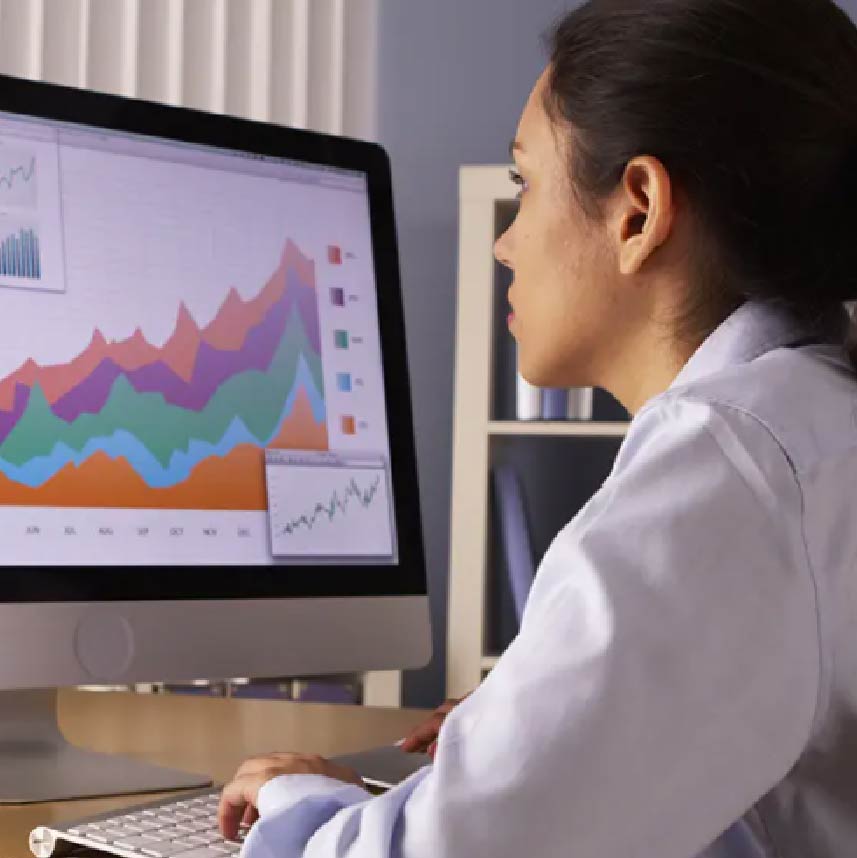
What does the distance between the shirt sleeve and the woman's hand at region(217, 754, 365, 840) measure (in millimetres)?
182

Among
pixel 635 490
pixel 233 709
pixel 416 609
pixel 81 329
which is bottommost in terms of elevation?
pixel 233 709

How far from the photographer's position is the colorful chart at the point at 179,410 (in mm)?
1112

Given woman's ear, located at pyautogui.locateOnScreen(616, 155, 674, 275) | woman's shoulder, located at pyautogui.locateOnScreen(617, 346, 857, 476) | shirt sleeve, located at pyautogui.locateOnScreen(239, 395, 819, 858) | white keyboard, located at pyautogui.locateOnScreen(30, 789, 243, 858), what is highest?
woman's ear, located at pyautogui.locateOnScreen(616, 155, 674, 275)

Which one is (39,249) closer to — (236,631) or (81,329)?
(81,329)

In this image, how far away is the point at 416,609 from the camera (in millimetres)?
1318

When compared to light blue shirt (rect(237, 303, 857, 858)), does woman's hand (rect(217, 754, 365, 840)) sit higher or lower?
lower

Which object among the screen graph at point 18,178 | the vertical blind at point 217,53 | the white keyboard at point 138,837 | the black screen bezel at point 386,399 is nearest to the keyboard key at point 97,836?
the white keyboard at point 138,837

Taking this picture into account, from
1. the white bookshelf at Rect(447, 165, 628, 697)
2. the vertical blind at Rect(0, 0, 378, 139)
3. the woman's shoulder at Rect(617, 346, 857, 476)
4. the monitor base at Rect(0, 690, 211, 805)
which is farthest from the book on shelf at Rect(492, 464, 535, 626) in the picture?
the woman's shoulder at Rect(617, 346, 857, 476)

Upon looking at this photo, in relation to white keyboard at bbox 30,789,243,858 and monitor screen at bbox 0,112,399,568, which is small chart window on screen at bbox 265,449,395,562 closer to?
monitor screen at bbox 0,112,399,568

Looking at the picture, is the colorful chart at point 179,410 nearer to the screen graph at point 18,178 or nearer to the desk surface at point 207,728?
→ the screen graph at point 18,178

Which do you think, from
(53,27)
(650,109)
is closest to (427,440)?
(53,27)

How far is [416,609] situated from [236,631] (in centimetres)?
19

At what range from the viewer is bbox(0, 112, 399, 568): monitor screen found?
1119 millimetres

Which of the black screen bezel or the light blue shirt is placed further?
the black screen bezel
